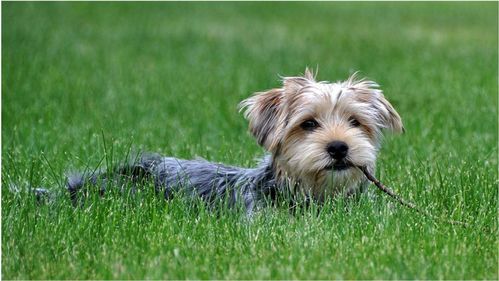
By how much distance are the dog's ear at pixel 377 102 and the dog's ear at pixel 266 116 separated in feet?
1.59

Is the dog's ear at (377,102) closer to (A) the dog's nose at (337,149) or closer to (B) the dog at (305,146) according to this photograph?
(B) the dog at (305,146)

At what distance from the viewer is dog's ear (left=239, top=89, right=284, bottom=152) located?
6922 millimetres

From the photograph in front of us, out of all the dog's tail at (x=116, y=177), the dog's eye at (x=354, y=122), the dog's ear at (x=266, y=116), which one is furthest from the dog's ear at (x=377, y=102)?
the dog's tail at (x=116, y=177)

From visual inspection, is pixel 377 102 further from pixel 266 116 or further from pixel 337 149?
pixel 266 116

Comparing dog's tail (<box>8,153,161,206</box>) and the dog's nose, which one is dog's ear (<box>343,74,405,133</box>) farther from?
dog's tail (<box>8,153,161,206</box>)

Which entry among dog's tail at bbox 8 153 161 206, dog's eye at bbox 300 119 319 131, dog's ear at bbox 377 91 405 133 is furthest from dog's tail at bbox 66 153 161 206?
dog's ear at bbox 377 91 405 133

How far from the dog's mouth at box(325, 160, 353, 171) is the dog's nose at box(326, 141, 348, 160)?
0.04 meters

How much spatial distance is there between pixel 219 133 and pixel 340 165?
4409mm

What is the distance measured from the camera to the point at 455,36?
21516 millimetres

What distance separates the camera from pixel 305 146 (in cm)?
657

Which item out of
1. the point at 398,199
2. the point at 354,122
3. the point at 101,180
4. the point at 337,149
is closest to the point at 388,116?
the point at 354,122

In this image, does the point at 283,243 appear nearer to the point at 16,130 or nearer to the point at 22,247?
the point at 22,247

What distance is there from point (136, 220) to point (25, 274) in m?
1.02

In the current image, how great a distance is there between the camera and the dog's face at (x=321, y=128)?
21.4ft
